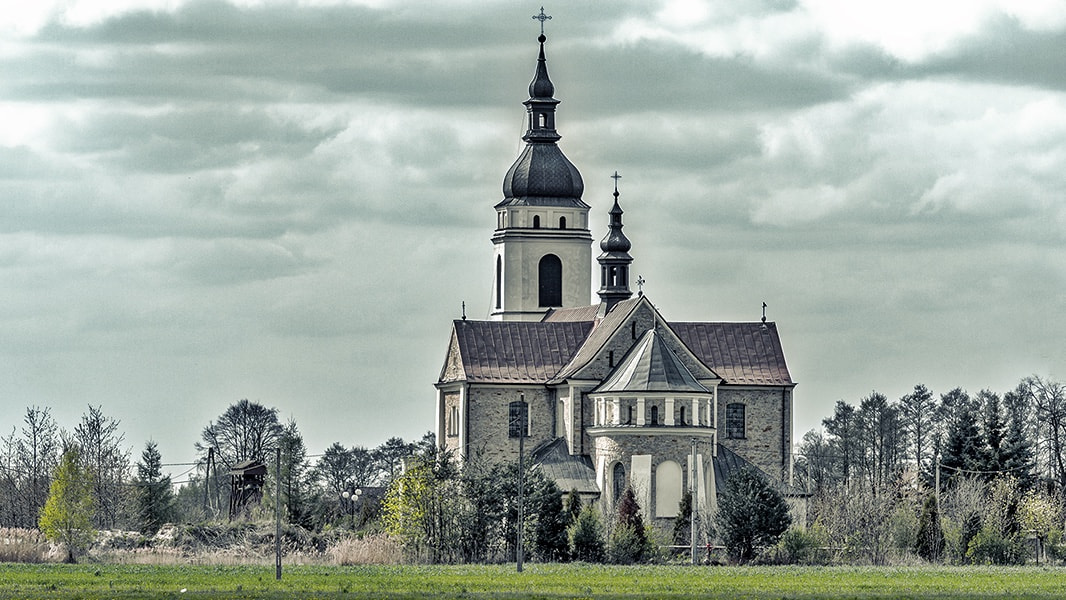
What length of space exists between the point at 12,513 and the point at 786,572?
39.9m

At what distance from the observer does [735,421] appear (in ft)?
288

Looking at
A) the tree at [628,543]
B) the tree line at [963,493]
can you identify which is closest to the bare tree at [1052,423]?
the tree line at [963,493]

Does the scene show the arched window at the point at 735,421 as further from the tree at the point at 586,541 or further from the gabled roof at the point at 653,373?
the tree at the point at 586,541

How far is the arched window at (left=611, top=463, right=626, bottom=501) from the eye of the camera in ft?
267

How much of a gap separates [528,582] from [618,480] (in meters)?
27.5

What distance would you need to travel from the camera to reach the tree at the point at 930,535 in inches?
2881

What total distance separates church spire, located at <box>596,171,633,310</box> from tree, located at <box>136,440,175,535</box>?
795 inches

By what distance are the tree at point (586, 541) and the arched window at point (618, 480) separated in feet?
31.9

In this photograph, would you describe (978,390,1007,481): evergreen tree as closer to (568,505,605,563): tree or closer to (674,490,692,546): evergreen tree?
(674,490,692,546): evergreen tree

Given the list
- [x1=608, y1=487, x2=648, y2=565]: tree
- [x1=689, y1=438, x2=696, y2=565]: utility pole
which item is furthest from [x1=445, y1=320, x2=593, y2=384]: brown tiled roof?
[x1=608, y1=487, x2=648, y2=565]: tree

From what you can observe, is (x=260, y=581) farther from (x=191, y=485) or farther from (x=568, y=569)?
(x=191, y=485)

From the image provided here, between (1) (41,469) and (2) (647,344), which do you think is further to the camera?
(1) (41,469)

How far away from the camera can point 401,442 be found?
13950 centimetres

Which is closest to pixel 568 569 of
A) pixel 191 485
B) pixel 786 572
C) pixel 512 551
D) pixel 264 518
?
pixel 786 572
